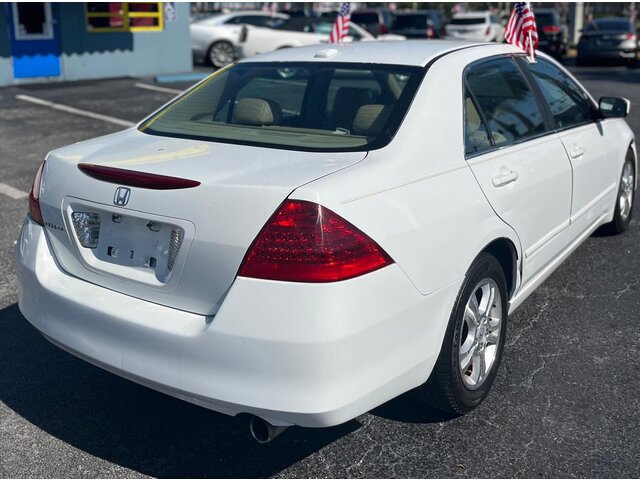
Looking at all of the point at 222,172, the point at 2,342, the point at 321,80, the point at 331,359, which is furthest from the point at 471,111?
the point at 2,342

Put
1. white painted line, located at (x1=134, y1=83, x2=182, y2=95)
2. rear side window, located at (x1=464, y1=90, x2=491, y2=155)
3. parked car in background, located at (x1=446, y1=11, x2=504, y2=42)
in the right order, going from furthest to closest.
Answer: parked car in background, located at (x1=446, y1=11, x2=504, y2=42)
white painted line, located at (x1=134, y1=83, x2=182, y2=95)
rear side window, located at (x1=464, y1=90, x2=491, y2=155)

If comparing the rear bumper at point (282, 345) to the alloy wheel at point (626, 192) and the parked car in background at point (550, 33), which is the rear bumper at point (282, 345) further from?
the parked car in background at point (550, 33)

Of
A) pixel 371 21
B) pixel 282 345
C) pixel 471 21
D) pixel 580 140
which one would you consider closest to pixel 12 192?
pixel 580 140

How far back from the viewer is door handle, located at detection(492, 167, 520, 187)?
3.41 meters

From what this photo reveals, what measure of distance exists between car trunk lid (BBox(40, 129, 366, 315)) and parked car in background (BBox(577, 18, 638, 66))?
2128cm

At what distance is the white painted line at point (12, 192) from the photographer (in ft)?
23.5

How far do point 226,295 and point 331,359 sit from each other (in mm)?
423

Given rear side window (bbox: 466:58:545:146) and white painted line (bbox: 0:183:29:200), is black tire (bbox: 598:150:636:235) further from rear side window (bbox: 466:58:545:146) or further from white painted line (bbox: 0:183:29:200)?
white painted line (bbox: 0:183:29:200)

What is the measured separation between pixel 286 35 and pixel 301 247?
18232 millimetres

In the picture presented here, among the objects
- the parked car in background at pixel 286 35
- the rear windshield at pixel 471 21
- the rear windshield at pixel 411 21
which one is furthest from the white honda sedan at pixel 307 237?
the rear windshield at pixel 471 21

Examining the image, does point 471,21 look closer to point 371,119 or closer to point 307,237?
point 371,119

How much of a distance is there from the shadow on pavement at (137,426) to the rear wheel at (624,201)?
3.43 metres

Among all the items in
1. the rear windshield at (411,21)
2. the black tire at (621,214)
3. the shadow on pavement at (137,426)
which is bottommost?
the shadow on pavement at (137,426)

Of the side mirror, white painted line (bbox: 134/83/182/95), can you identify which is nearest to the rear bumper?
the side mirror
